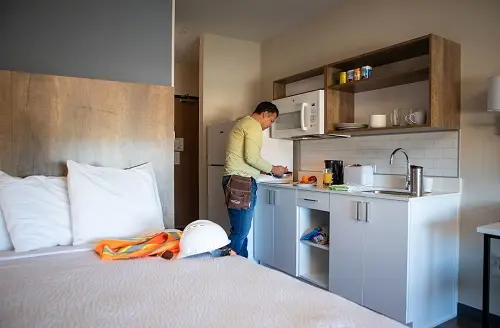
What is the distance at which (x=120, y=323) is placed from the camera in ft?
3.00

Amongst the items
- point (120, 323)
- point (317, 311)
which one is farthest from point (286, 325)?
point (120, 323)

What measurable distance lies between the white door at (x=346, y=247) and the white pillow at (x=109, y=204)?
1.32 metres

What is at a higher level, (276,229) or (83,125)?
(83,125)

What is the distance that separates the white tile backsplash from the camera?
251cm

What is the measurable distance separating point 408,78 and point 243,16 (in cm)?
188

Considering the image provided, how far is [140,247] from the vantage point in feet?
5.16

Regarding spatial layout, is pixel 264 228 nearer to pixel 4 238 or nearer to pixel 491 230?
pixel 491 230

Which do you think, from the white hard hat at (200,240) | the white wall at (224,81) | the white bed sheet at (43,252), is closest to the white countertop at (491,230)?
the white hard hat at (200,240)

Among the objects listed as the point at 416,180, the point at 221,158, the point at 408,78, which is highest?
the point at 408,78

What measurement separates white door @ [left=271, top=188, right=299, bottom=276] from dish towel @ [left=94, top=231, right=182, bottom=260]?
154 cm

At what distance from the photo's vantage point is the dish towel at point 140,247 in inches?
59.6

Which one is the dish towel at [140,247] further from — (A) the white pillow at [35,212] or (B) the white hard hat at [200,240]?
(A) the white pillow at [35,212]

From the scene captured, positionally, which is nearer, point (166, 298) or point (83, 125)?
point (166, 298)

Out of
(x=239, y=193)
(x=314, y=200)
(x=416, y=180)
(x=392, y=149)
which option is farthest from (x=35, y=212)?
(x=392, y=149)
